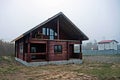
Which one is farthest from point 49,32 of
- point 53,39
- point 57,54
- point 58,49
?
point 57,54

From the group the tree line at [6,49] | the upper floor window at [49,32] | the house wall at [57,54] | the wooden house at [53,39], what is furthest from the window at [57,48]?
the tree line at [6,49]

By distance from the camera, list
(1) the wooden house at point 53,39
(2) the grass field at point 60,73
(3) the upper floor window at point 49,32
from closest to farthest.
Result: (2) the grass field at point 60,73, (1) the wooden house at point 53,39, (3) the upper floor window at point 49,32

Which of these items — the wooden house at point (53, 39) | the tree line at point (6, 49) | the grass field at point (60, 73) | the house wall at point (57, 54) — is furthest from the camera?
the tree line at point (6, 49)

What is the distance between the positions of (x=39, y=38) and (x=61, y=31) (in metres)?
4.08

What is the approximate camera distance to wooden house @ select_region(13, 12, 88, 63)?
1986cm

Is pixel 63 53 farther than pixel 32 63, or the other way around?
pixel 63 53

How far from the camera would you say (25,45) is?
21.0 m

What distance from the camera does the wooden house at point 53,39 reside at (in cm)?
1986

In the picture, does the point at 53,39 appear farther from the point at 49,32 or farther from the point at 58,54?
the point at 58,54

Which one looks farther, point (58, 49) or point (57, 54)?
point (58, 49)

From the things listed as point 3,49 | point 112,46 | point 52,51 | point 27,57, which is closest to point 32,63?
point 27,57

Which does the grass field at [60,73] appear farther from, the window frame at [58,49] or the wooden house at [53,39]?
the window frame at [58,49]

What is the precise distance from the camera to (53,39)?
70.6 ft

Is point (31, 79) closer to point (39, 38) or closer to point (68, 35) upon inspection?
point (39, 38)
